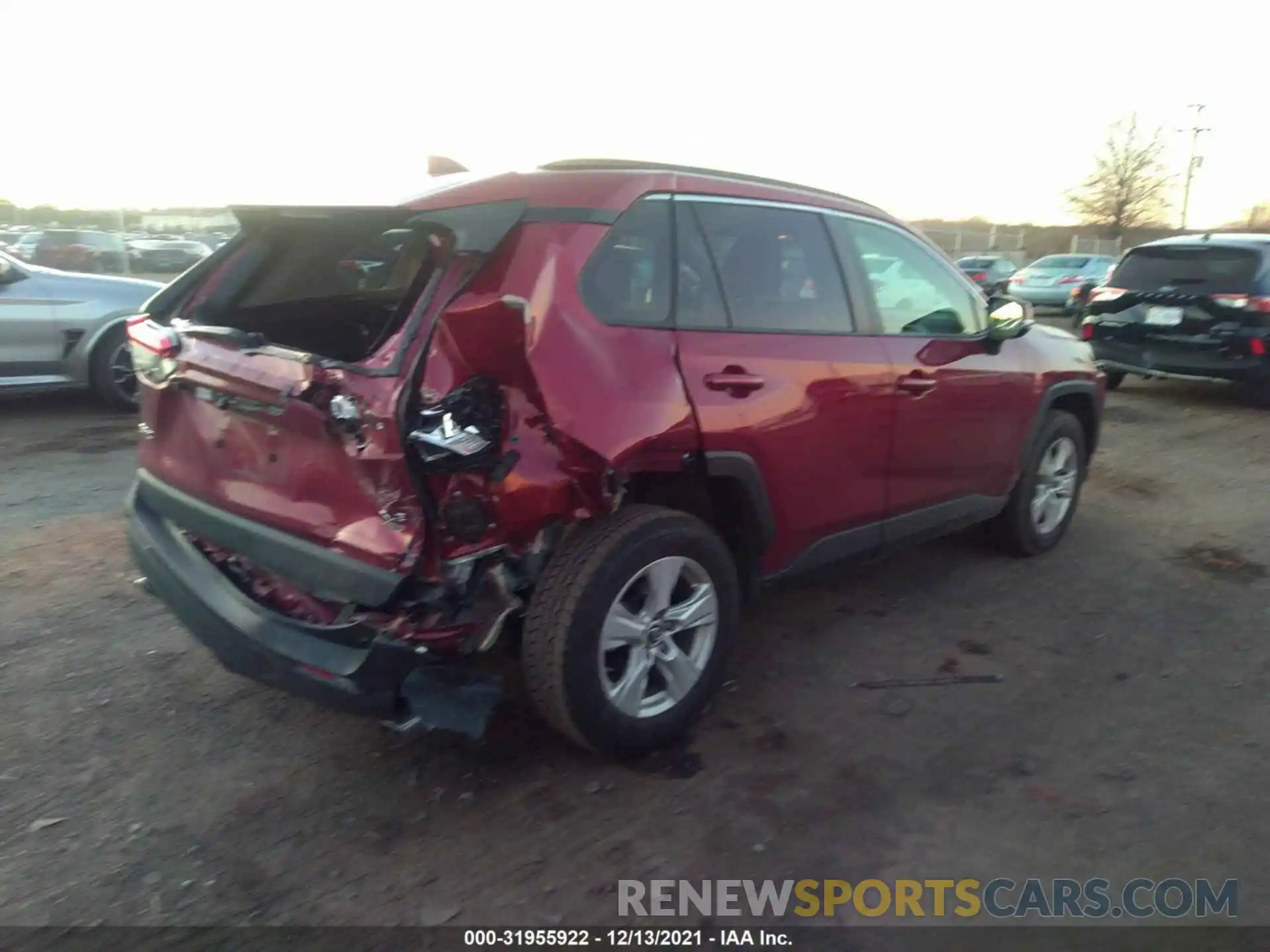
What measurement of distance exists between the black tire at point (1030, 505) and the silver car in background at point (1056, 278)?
17.4m

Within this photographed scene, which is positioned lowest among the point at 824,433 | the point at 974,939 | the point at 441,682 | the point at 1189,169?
the point at 974,939

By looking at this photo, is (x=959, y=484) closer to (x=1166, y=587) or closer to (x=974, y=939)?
(x=1166, y=587)

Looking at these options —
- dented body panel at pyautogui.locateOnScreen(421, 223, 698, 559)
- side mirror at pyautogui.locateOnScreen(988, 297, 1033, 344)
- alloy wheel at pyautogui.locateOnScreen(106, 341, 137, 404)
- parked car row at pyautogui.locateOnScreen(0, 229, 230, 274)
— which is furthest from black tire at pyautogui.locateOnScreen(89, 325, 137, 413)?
parked car row at pyautogui.locateOnScreen(0, 229, 230, 274)

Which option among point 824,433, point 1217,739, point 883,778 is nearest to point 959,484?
point 824,433

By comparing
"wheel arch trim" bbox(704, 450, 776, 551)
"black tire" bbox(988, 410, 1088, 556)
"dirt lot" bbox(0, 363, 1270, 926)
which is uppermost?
"wheel arch trim" bbox(704, 450, 776, 551)

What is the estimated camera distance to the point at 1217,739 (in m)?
3.51

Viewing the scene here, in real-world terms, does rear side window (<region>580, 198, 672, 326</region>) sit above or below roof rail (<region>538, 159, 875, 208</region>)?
below

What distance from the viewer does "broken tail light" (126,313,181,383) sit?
329cm

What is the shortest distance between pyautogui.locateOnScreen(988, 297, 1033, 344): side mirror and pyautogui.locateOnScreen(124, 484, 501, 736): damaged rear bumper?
2870 mm

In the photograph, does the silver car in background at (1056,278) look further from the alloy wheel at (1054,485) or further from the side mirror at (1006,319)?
the side mirror at (1006,319)

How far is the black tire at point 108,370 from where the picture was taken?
26.9 ft

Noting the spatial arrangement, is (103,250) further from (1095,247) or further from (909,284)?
(1095,247)

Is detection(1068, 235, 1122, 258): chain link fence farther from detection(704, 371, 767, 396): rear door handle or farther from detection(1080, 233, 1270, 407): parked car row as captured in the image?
detection(704, 371, 767, 396): rear door handle

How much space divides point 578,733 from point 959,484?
2350mm
